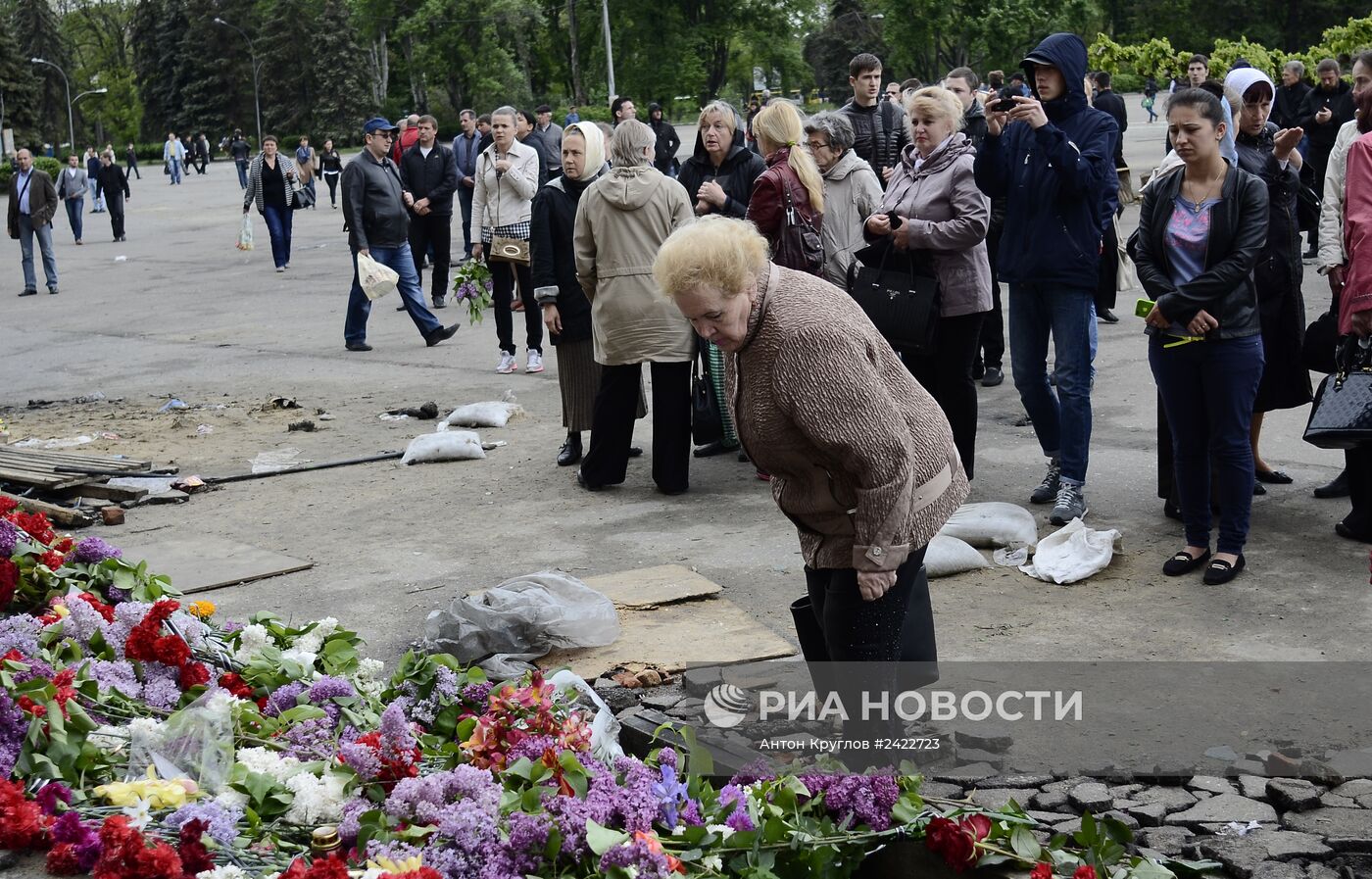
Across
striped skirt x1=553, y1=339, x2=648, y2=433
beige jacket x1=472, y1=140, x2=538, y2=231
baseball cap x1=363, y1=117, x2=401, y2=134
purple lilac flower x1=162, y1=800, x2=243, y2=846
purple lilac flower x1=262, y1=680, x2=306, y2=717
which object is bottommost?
purple lilac flower x1=262, y1=680, x2=306, y2=717

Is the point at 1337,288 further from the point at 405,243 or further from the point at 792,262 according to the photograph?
the point at 405,243

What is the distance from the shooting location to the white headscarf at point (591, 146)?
8.16m

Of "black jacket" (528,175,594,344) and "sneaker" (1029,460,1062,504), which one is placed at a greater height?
"black jacket" (528,175,594,344)

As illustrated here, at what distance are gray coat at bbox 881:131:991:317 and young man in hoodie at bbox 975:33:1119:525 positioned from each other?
0.48 ft

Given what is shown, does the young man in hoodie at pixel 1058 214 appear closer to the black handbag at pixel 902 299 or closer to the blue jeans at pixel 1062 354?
the blue jeans at pixel 1062 354

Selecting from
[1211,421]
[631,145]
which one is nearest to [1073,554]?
[1211,421]

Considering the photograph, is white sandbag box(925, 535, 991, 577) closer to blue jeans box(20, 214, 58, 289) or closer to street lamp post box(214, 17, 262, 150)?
blue jeans box(20, 214, 58, 289)

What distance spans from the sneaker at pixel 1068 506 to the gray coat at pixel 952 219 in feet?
3.18

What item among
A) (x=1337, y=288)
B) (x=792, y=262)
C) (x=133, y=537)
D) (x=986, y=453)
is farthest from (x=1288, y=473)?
(x=133, y=537)

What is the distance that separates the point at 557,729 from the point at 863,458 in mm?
1148

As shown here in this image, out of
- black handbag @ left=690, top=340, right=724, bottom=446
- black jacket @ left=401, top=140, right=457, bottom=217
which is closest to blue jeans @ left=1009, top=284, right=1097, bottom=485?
black handbag @ left=690, top=340, right=724, bottom=446

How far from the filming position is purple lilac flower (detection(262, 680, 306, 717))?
4371 mm

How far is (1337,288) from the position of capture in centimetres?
651

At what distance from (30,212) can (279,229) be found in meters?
3.33
